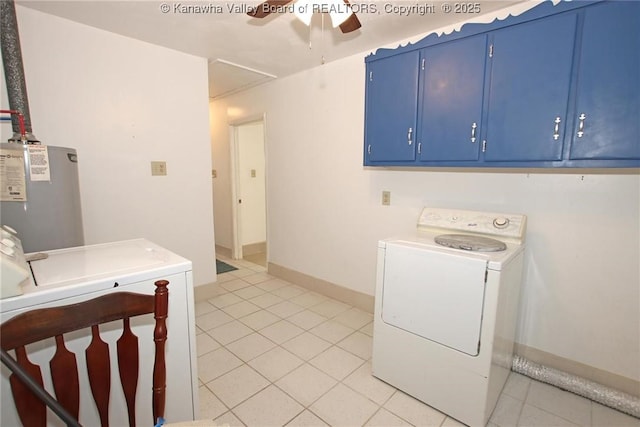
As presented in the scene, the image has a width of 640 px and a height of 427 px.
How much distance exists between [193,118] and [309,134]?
1.19m

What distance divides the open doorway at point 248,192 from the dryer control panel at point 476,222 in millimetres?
2599

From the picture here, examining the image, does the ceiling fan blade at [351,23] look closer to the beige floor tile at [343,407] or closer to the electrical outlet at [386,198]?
the electrical outlet at [386,198]

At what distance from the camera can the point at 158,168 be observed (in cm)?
274

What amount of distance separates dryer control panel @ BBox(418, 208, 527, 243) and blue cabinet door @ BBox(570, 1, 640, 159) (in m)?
0.54

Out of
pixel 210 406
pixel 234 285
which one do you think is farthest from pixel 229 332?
pixel 234 285

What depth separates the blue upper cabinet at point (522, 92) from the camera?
4.64 feet

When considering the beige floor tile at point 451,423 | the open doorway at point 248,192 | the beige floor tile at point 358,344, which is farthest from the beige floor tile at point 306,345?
the open doorway at point 248,192

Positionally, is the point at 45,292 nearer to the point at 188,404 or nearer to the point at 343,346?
the point at 188,404

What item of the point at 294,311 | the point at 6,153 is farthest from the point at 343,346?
the point at 6,153

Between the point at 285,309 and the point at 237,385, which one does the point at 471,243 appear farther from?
the point at 285,309

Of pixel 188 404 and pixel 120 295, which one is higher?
pixel 120 295

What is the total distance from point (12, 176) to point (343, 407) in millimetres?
2178

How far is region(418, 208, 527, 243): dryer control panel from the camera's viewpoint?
1910 millimetres

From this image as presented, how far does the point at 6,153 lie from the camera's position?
145 centimetres
